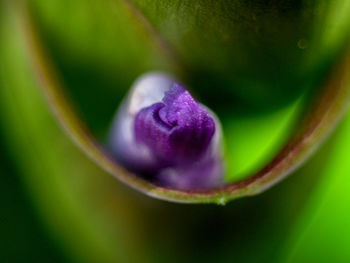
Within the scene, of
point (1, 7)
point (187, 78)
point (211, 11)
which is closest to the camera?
point (211, 11)

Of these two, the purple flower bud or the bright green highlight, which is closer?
the purple flower bud

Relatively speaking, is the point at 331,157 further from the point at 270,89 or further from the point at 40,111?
the point at 40,111

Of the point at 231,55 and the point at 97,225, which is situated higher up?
the point at 231,55

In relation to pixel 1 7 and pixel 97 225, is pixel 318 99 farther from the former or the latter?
pixel 1 7

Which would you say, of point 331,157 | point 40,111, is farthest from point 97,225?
point 331,157

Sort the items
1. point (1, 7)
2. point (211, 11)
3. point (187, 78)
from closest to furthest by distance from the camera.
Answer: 1. point (211, 11)
2. point (187, 78)
3. point (1, 7)

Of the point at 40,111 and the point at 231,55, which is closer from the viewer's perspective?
the point at 231,55
